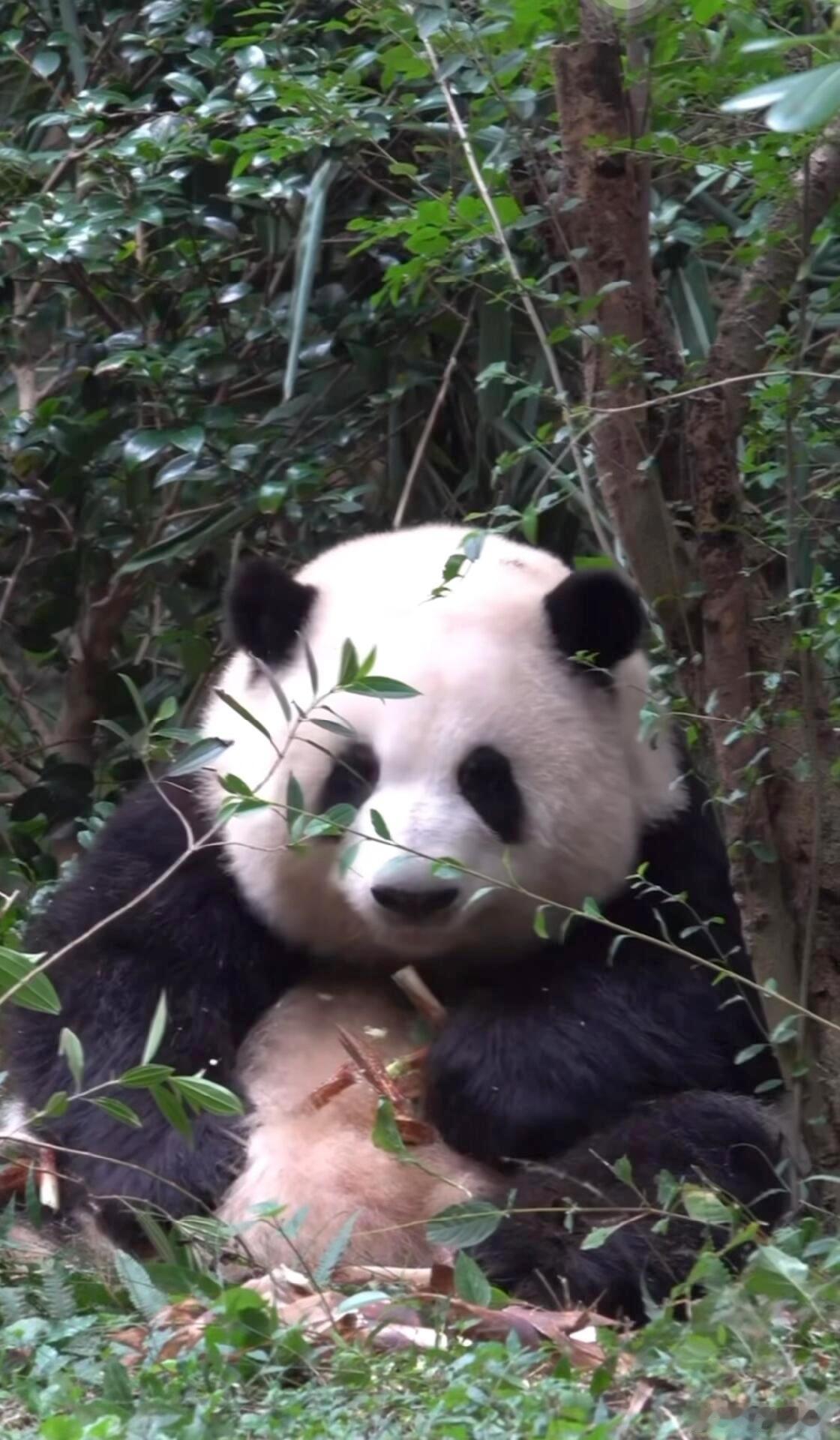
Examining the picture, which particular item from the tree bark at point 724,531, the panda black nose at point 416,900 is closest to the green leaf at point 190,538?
the tree bark at point 724,531

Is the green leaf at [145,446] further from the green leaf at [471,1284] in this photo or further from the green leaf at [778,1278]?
the green leaf at [778,1278]

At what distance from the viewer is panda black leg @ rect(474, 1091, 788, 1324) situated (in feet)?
10.6

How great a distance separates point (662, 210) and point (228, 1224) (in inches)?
112

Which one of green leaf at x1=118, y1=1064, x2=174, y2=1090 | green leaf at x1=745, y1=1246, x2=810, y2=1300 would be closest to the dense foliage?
green leaf at x1=745, y1=1246, x2=810, y2=1300

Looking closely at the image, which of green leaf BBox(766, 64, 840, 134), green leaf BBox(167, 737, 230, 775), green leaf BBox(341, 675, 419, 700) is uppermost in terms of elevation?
green leaf BBox(766, 64, 840, 134)

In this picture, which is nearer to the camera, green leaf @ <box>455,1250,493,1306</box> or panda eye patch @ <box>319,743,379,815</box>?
green leaf @ <box>455,1250,493,1306</box>

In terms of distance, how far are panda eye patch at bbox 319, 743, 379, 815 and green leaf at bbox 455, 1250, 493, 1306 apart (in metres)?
0.98

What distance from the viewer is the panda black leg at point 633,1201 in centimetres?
324

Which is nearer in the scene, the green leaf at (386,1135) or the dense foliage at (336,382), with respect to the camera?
the dense foliage at (336,382)

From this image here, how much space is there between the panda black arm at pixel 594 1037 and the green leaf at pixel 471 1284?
1.92ft

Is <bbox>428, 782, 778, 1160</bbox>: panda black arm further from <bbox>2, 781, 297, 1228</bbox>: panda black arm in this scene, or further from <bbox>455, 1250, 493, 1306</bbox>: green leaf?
<bbox>455, 1250, 493, 1306</bbox>: green leaf

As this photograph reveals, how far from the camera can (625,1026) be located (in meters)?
3.59

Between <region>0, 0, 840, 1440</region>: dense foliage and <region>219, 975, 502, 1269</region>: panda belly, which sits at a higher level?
<region>0, 0, 840, 1440</region>: dense foliage

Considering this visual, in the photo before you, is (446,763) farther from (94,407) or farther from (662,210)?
(94,407)
